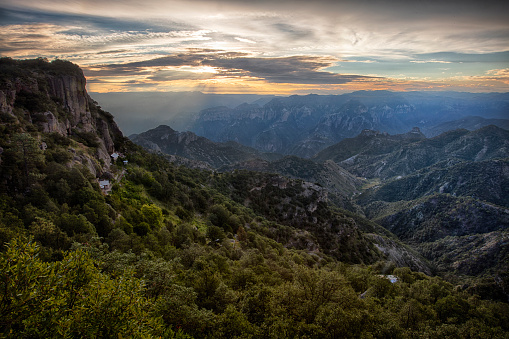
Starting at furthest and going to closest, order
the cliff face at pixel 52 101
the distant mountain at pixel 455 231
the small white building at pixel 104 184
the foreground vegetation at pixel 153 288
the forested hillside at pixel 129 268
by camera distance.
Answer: the distant mountain at pixel 455 231 → the cliff face at pixel 52 101 → the small white building at pixel 104 184 → the forested hillside at pixel 129 268 → the foreground vegetation at pixel 153 288

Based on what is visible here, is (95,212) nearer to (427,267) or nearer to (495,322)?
(495,322)

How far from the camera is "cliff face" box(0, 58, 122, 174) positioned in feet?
134

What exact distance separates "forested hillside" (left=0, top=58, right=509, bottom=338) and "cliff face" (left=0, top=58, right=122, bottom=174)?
0.30 m

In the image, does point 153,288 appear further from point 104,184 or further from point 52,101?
point 52,101

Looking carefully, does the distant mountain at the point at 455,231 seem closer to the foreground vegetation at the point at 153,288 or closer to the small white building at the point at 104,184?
the foreground vegetation at the point at 153,288

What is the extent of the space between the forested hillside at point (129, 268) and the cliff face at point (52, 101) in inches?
11.7

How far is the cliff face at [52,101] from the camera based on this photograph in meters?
40.8

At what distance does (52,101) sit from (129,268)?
53325mm

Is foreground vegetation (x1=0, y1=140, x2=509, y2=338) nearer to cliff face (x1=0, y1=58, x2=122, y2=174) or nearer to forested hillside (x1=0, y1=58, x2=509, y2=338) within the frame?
forested hillside (x1=0, y1=58, x2=509, y2=338)

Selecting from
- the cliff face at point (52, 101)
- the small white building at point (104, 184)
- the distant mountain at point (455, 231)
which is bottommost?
the distant mountain at point (455, 231)

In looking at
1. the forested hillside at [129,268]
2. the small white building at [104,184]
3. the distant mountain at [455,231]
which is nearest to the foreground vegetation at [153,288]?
the forested hillside at [129,268]

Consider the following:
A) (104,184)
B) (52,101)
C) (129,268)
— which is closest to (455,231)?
(104,184)

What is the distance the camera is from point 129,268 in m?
14.1

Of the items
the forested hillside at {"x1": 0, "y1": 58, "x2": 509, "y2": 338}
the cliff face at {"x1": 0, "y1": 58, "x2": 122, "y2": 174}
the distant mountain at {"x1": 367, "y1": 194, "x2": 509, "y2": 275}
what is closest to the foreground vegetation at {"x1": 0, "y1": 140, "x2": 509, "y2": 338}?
the forested hillside at {"x1": 0, "y1": 58, "x2": 509, "y2": 338}
